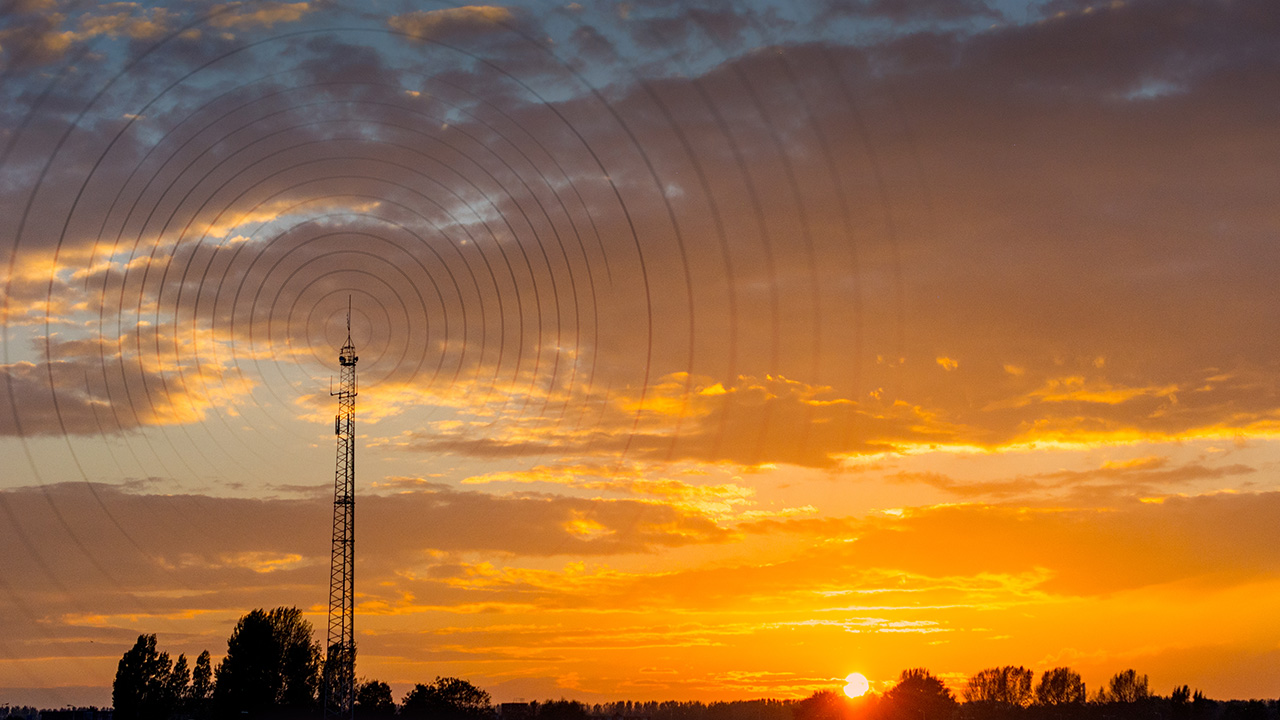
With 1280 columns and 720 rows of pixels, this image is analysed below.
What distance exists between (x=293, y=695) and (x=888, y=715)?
74.3 metres

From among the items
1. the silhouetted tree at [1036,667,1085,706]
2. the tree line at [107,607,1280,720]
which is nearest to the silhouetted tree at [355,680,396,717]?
the tree line at [107,607,1280,720]

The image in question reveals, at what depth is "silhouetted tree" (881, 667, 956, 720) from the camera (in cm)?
14725

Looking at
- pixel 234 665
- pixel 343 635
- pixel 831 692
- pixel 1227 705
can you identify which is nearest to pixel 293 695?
pixel 234 665

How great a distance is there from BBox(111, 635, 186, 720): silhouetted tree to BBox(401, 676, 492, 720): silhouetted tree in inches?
1113

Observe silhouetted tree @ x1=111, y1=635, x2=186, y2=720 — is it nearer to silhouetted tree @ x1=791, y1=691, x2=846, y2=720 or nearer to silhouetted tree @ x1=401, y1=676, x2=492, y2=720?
silhouetted tree @ x1=401, y1=676, x2=492, y2=720

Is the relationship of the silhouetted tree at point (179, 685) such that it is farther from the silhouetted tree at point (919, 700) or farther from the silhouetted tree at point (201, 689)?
the silhouetted tree at point (919, 700)

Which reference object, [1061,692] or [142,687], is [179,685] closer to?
[142,687]

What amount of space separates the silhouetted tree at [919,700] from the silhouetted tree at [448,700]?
5162 centimetres

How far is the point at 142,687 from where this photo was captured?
5541 inches

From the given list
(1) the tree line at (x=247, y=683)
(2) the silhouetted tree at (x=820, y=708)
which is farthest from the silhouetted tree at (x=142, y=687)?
(2) the silhouetted tree at (x=820, y=708)

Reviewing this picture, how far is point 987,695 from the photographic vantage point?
199375 millimetres

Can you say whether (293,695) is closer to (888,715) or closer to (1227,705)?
(888,715)

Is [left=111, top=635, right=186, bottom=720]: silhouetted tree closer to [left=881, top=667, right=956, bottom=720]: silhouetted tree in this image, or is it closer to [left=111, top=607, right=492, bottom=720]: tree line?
[left=111, top=607, right=492, bottom=720]: tree line

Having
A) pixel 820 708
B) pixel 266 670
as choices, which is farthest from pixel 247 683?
pixel 820 708
